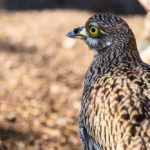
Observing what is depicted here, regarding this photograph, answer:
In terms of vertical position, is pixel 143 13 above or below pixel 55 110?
above

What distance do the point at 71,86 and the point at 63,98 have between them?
37 centimetres

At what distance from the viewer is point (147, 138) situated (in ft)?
8.58

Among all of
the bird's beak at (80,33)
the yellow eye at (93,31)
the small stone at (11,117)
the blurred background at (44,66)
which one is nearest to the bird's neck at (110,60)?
the yellow eye at (93,31)

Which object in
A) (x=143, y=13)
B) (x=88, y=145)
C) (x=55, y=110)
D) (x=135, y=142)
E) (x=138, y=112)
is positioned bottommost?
(x=55, y=110)

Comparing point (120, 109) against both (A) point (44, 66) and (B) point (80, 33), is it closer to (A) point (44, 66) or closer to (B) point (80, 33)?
(B) point (80, 33)

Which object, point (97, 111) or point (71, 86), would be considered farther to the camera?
point (71, 86)

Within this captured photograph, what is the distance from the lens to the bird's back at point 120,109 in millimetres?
2691

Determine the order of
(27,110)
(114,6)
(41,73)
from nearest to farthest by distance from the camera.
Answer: (27,110)
(41,73)
(114,6)

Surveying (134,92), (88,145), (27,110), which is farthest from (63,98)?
(134,92)

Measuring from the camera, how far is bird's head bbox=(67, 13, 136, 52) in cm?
358

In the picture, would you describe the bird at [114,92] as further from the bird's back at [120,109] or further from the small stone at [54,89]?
the small stone at [54,89]

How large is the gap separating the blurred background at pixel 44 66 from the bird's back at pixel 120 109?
205 cm

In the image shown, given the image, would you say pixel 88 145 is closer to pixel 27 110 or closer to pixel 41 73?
pixel 27 110

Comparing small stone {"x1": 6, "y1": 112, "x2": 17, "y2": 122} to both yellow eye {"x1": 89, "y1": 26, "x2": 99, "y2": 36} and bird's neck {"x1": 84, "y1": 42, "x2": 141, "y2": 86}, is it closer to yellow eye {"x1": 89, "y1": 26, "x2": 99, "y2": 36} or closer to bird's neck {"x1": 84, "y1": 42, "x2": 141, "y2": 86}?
bird's neck {"x1": 84, "y1": 42, "x2": 141, "y2": 86}
